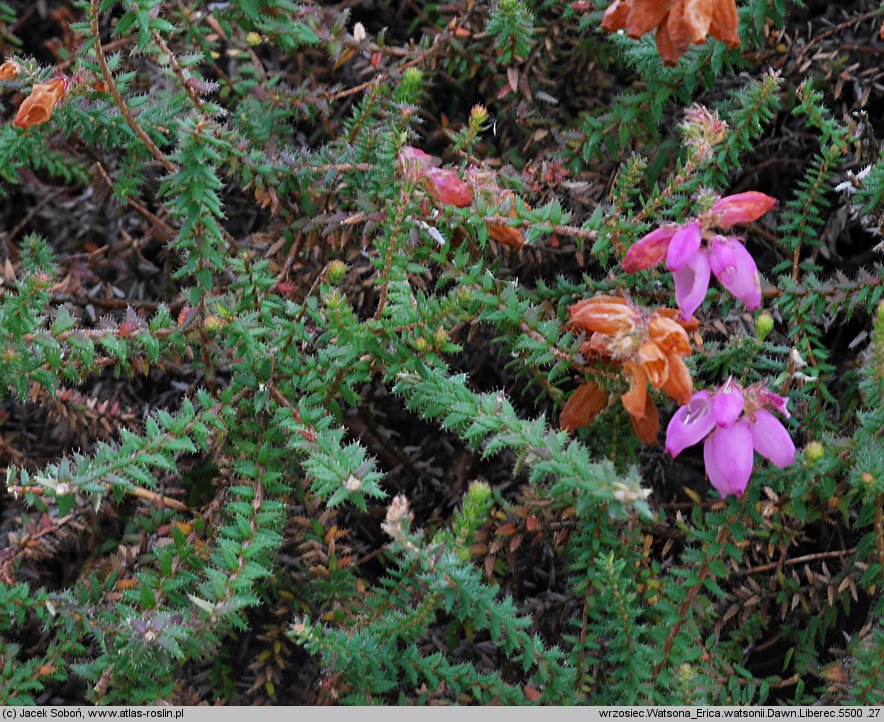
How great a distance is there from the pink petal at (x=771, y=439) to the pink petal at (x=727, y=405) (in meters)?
0.03

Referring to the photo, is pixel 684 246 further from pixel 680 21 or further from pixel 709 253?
pixel 680 21

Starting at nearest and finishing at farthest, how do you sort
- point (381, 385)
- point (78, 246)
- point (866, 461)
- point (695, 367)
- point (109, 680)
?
point (866, 461), point (109, 680), point (695, 367), point (381, 385), point (78, 246)

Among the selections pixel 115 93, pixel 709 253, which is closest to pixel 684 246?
pixel 709 253

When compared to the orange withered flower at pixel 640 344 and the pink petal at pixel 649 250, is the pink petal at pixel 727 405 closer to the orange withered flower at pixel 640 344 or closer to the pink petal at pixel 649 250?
the orange withered flower at pixel 640 344

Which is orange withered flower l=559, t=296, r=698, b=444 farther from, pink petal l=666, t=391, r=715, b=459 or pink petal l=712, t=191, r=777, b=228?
pink petal l=712, t=191, r=777, b=228

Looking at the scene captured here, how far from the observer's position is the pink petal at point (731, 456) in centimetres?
152

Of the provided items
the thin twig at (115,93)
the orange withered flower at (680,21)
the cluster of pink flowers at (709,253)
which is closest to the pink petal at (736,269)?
the cluster of pink flowers at (709,253)

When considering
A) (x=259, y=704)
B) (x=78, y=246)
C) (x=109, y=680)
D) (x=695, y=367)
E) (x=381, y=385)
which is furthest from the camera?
(x=78, y=246)

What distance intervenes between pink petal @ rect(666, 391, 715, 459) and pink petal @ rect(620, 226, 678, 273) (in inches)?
9.4

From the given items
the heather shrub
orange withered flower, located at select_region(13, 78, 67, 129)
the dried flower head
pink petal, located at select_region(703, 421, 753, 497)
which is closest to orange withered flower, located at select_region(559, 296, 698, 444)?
the heather shrub

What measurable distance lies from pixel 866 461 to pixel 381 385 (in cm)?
98

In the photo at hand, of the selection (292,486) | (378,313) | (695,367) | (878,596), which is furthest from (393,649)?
(878,596)

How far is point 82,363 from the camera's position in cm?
164

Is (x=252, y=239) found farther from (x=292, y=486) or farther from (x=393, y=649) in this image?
(x=393, y=649)
